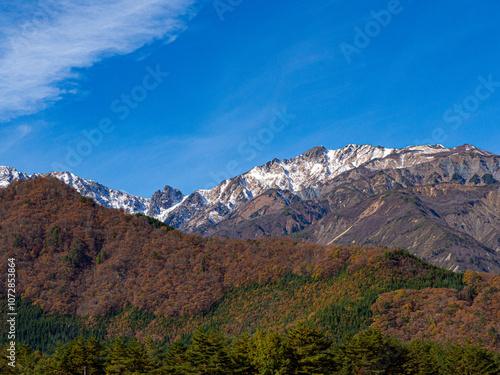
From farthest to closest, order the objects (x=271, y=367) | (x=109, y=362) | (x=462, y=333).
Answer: (x=462, y=333), (x=109, y=362), (x=271, y=367)

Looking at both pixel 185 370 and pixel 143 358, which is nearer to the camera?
pixel 185 370

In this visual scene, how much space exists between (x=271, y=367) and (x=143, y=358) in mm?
31880

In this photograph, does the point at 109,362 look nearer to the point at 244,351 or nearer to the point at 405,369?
the point at 244,351

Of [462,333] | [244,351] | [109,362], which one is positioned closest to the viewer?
[244,351]

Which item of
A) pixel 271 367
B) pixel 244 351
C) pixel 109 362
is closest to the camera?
pixel 271 367

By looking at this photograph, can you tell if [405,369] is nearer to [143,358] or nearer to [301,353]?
[301,353]

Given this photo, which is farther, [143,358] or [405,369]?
[405,369]

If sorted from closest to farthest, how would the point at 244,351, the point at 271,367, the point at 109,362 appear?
the point at 271,367, the point at 244,351, the point at 109,362

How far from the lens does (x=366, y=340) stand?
10938 cm

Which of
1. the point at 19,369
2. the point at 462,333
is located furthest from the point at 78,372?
the point at 462,333

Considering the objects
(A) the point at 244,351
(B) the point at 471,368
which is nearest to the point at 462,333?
(B) the point at 471,368

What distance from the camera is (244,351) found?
347ft

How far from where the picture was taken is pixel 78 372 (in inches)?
4323

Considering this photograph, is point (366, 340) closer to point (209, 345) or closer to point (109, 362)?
point (209, 345)
